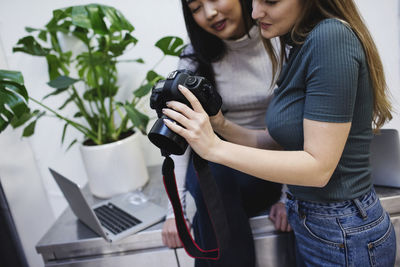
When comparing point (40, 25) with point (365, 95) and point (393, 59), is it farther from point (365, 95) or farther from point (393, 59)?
point (393, 59)

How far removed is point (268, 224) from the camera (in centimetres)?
92

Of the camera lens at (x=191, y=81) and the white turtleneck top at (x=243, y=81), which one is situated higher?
the camera lens at (x=191, y=81)

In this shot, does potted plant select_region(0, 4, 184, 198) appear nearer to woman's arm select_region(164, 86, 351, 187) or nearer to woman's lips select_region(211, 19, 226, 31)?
woman's lips select_region(211, 19, 226, 31)

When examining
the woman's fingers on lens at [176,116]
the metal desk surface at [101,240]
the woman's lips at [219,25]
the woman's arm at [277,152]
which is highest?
the woman's lips at [219,25]

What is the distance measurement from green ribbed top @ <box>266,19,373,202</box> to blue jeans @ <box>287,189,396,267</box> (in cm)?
2

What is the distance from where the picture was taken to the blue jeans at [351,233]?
22.8 inches

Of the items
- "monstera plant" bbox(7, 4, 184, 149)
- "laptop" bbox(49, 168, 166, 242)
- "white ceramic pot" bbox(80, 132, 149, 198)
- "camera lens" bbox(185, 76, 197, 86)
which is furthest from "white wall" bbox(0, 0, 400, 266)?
"camera lens" bbox(185, 76, 197, 86)

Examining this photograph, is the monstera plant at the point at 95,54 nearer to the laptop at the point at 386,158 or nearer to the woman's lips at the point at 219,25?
the woman's lips at the point at 219,25

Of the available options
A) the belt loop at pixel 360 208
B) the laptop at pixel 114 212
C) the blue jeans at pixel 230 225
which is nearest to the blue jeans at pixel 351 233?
the belt loop at pixel 360 208

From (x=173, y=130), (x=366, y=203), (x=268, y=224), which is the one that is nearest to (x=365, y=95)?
(x=366, y=203)

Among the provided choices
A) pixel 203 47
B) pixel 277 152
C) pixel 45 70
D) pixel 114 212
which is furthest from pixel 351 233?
pixel 45 70

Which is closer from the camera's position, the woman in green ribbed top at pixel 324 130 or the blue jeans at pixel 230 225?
the woman in green ribbed top at pixel 324 130

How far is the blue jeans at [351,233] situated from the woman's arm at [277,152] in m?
0.11

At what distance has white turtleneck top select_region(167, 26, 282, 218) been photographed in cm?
96
